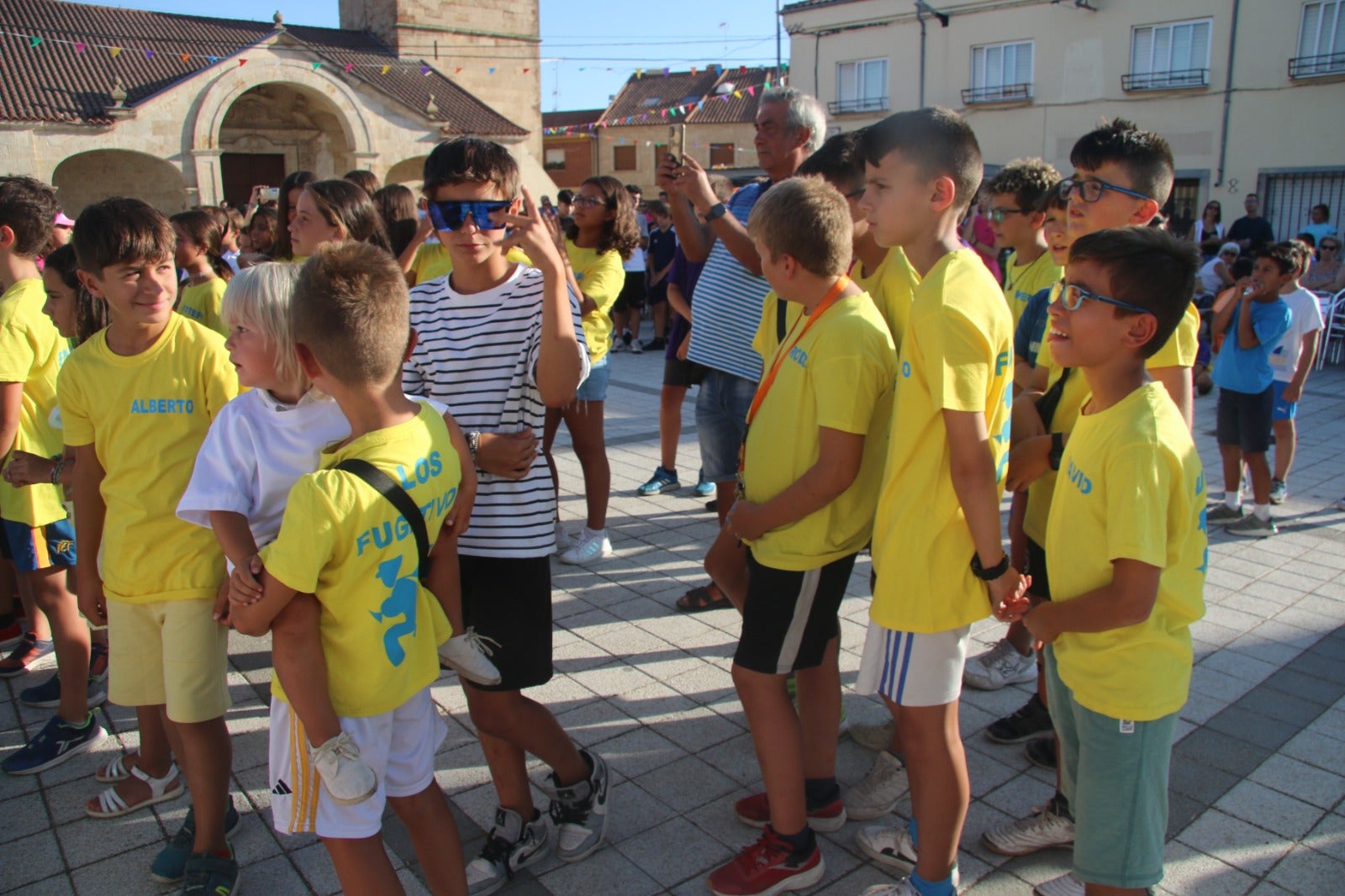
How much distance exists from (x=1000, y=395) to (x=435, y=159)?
155cm

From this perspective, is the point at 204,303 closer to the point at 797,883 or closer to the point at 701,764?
the point at 701,764

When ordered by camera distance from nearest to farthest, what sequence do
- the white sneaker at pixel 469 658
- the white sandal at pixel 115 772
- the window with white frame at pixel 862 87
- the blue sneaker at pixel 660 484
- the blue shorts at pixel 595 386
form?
the white sneaker at pixel 469 658 → the white sandal at pixel 115 772 → the blue shorts at pixel 595 386 → the blue sneaker at pixel 660 484 → the window with white frame at pixel 862 87

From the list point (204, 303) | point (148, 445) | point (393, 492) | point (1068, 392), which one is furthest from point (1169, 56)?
point (393, 492)

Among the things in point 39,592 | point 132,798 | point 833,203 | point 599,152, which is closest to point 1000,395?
point 833,203

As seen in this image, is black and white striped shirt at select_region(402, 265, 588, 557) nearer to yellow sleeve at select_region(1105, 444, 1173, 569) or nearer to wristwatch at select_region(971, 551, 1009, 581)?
wristwatch at select_region(971, 551, 1009, 581)

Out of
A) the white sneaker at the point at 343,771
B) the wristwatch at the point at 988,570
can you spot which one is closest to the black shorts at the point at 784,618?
the wristwatch at the point at 988,570

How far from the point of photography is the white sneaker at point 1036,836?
2.57 meters

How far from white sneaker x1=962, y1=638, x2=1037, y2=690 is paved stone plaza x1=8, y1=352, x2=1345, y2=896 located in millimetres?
49

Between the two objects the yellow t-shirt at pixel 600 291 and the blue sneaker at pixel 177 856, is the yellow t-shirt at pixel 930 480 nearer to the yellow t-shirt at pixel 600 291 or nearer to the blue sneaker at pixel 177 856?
the blue sneaker at pixel 177 856

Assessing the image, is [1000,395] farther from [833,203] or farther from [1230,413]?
[1230,413]

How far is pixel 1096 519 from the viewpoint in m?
1.97

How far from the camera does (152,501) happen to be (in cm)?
248

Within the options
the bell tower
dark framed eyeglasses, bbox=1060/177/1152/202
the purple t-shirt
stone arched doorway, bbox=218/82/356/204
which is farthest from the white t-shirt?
the bell tower

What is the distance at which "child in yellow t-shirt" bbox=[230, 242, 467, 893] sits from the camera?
1767 millimetres
